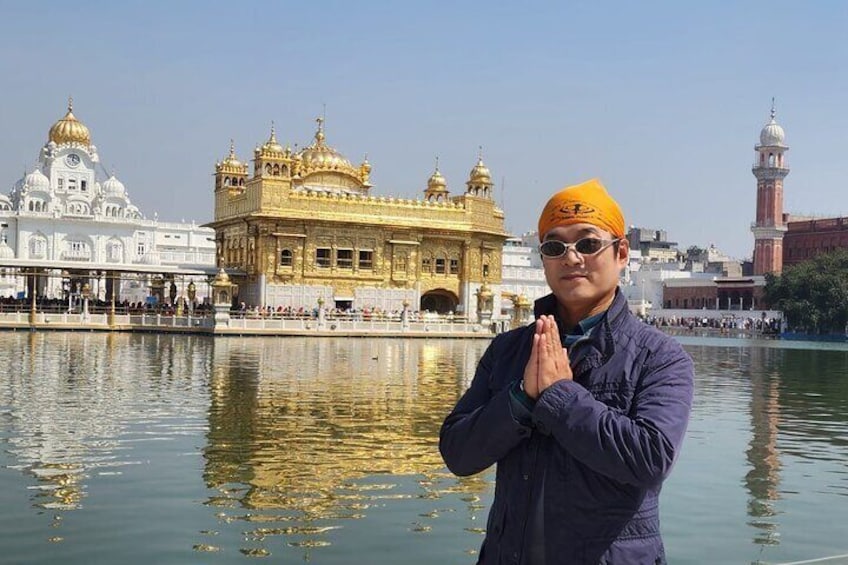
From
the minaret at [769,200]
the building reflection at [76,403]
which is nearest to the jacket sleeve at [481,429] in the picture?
the building reflection at [76,403]

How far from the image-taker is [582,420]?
287 cm

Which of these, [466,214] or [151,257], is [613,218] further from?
[151,257]

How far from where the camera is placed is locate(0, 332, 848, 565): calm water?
710 cm

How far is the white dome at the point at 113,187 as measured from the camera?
90.2m

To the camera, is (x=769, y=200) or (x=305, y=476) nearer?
(x=305, y=476)

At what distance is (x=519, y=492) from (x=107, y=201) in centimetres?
9027

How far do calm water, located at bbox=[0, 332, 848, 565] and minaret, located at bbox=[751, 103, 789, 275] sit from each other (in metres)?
72.7

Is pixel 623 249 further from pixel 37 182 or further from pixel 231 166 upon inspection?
pixel 37 182

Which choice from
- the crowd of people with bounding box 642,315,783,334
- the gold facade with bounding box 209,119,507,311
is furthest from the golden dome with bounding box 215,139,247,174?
the crowd of people with bounding box 642,315,783,334

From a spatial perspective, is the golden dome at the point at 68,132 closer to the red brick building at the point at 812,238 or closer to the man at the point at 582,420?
the red brick building at the point at 812,238

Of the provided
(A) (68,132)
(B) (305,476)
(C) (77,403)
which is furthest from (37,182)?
(B) (305,476)

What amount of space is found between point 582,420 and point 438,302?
53.1m

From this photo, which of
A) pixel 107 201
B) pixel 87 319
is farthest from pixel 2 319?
pixel 107 201

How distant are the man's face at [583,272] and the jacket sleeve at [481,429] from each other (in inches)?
11.6
